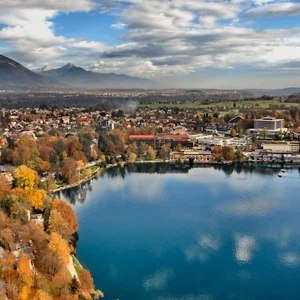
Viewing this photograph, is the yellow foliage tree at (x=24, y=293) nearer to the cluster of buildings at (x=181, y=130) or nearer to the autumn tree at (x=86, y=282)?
the autumn tree at (x=86, y=282)

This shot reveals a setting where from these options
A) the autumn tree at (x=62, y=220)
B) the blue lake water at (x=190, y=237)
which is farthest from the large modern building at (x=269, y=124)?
the autumn tree at (x=62, y=220)

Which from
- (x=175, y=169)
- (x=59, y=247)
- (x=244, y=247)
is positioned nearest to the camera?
(x=59, y=247)

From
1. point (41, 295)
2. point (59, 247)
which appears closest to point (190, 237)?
point (59, 247)

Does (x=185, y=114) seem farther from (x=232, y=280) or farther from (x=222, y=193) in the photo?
(x=232, y=280)

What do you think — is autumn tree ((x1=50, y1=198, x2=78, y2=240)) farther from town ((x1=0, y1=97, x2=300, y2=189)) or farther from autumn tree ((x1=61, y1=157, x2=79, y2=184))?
autumn tree ((x1=61, y1=157, x2=79, y2=184))

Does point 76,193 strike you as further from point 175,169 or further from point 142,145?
point 142,145

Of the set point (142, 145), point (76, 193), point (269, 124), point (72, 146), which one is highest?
point (269, 124)
